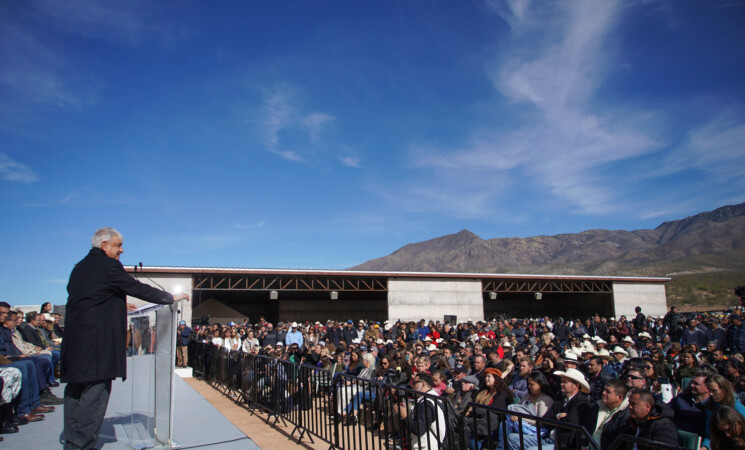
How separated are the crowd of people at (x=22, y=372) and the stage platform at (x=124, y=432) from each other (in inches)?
6.0

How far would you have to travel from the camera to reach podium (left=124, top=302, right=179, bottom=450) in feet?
13.7

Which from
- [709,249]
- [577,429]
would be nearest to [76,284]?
[577,429]

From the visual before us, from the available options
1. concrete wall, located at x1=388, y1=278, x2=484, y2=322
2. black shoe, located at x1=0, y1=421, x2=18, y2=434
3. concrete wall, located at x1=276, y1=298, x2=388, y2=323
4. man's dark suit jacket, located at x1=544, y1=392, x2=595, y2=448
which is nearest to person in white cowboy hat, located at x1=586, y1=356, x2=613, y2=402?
man's dark suit jacket, located at x1=544, y1=392, x2=595, y2=448

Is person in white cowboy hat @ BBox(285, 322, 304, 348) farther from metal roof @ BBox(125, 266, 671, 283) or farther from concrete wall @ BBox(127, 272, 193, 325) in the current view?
metal roof @ BBox(125, 266, 671, 283)

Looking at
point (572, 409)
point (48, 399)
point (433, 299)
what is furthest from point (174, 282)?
point (572, 409)

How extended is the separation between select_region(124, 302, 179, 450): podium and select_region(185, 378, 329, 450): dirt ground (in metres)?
1.87

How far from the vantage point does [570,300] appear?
3788 centimetres

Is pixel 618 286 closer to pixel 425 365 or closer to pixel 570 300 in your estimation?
pixel 570 300

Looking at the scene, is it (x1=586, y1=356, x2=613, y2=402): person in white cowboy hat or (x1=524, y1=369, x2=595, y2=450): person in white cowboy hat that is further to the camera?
(x1=586, y1=356, x2=613, y2=402): person in white cowboy hat

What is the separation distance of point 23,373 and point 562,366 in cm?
673

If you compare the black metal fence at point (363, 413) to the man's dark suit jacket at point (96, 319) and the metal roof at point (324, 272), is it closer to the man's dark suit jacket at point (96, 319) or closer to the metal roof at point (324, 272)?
the man's dark suit jacket at point (96, 319)

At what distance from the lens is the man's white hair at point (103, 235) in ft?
11.1

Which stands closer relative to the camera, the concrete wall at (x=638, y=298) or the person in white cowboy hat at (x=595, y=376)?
the person in white cowboy hat at (x=595, y=376)

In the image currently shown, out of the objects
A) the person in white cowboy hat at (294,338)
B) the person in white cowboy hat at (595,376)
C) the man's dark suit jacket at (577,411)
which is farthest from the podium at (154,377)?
the person in white cowboy hat at (294,338)
